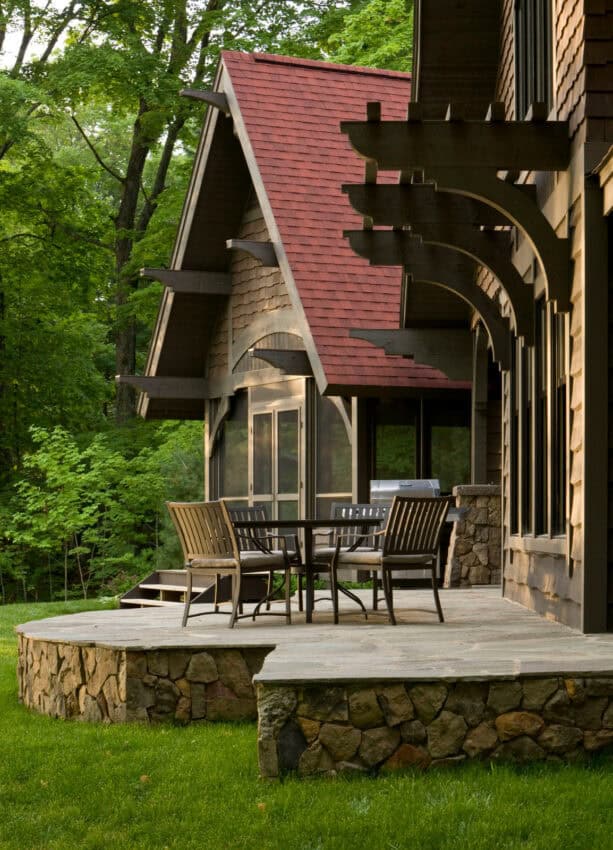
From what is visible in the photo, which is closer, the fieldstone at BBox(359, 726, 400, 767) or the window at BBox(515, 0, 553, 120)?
the fieldstone at BBox(359, 726, 400, 767)

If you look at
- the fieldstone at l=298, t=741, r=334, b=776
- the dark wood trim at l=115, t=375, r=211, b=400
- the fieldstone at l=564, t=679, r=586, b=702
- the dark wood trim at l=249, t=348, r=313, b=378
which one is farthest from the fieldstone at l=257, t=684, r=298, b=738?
the dark wood trim at l=115, t=375, r=211, b=400

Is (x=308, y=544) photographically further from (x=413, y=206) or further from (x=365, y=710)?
(x=365, y=710)

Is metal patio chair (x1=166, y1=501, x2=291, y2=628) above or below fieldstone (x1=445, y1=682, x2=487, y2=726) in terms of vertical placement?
above

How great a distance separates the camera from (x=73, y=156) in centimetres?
3130

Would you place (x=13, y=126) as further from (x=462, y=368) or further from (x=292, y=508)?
(x=462, y=368)

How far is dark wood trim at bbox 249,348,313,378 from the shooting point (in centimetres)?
1423

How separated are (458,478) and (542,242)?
7.44m

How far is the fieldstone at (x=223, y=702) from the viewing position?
6941 mm

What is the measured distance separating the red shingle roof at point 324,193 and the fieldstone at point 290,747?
7.99 metres

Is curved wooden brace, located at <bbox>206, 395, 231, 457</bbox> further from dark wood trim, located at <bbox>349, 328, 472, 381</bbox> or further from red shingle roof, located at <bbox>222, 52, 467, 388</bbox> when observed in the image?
dark wood trim, located at <bbox>349, 328, 472, 381</bbox>

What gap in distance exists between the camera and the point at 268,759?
5.47m

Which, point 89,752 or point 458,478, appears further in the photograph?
point 458,478

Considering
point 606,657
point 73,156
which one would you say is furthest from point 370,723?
point 73,156

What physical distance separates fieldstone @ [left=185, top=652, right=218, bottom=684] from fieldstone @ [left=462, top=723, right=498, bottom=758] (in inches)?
74.7
